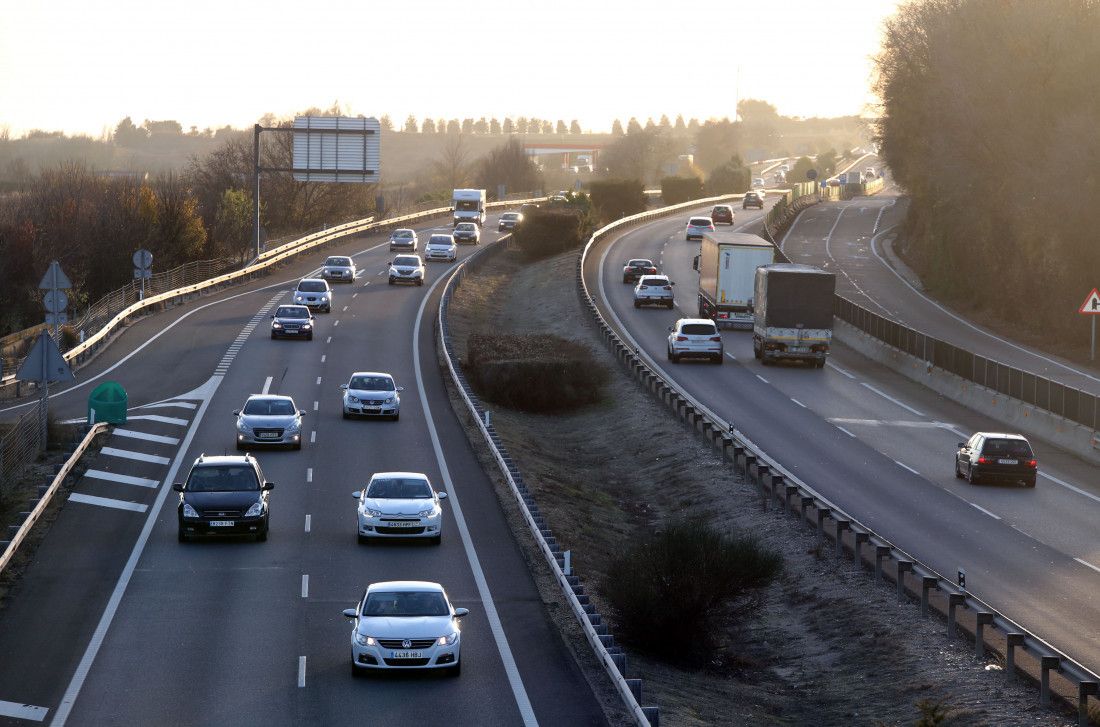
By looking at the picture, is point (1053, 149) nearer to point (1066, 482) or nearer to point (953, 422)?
point (953, 422)

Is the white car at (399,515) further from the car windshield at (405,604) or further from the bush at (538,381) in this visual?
the bush at (538,381)

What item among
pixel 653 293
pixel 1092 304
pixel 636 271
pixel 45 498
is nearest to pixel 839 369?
pixel 1092 304

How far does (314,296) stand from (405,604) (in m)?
43.8

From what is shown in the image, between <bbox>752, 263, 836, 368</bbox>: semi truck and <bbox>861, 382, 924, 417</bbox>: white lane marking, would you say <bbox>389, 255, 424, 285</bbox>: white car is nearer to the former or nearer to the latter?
<bbox>752, 263, 836, 368</bbox>: semi truck

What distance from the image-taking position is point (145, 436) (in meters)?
34.9

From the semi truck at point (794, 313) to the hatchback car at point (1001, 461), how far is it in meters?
16.3

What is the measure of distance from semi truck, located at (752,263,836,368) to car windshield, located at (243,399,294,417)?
2088 cm

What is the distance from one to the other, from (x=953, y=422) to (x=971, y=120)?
2933 cm

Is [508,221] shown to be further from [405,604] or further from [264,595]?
[405,604]

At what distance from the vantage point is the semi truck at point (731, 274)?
2176 inches

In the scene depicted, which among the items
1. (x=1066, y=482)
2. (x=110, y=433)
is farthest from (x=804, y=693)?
(x=110, y=433)

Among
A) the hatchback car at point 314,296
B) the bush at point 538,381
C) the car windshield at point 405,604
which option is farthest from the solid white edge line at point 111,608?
the hatchback car at point 314,296

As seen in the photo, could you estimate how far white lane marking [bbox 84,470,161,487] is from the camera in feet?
97.5

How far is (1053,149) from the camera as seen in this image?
58.6m
